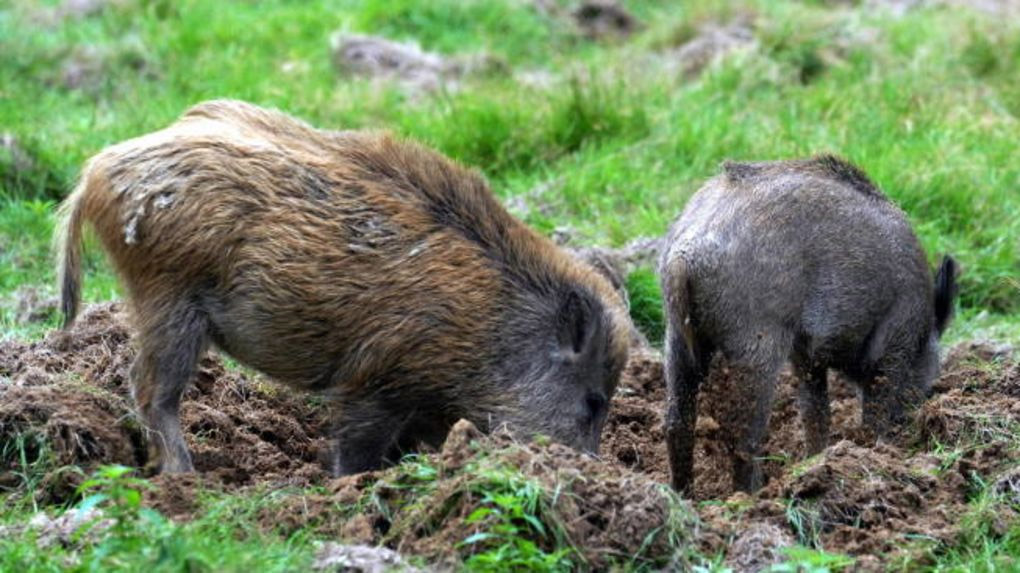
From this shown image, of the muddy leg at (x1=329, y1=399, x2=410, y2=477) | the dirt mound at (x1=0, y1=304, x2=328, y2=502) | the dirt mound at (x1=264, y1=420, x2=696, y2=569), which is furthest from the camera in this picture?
the muddy leg at (x1=329, y1=399, x2=410, y2=477)

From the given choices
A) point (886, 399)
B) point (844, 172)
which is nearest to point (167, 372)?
point (844, 172)

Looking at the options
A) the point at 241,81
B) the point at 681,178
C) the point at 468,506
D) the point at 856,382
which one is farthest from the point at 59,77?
the point at 468,506

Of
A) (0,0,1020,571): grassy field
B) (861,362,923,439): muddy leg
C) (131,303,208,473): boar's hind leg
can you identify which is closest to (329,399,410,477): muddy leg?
(131,303,208,473): boar's hind leg

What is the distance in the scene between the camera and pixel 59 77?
34.7 feet

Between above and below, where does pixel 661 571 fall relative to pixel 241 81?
above

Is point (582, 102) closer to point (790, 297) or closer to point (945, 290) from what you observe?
point (945, 290)

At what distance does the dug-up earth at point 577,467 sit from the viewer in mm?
4551

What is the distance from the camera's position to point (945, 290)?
20.3 feet

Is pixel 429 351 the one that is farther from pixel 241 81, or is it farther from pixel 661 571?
pixel 241 81

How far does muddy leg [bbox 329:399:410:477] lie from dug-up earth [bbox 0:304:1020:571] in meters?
0.16

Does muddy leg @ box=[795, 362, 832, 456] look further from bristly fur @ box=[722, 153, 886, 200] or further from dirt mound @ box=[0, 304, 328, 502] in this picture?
dirt mound @ box=[0, 304, 328, 502]

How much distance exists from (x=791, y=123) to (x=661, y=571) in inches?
207

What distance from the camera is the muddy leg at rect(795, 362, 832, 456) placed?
6.05 m

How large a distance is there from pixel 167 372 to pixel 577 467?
1.53m
